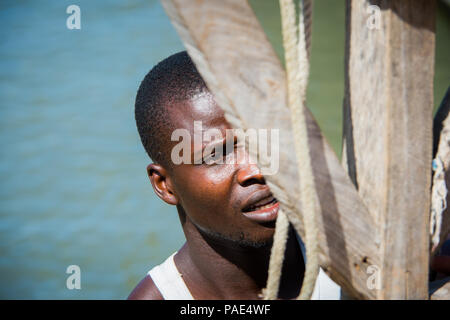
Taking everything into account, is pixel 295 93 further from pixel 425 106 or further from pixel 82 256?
pixel 82 256

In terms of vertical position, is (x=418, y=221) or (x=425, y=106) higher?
(x=425, y=106)

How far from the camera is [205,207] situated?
1.34 m

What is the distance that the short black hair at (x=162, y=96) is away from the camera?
1383 millimetres

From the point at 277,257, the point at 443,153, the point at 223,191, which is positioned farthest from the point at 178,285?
the point at 443,153

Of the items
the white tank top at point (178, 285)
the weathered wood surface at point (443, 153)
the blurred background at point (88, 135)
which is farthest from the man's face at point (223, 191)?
the blurred background at point (88, 135)

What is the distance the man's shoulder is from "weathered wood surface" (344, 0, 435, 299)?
2.61ft

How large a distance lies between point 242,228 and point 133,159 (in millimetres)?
3775

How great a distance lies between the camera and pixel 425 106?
92cm

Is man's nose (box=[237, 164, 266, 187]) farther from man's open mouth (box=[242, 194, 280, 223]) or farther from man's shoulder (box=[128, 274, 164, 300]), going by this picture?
man's shoulder (box=[128, 274, 164, 300])

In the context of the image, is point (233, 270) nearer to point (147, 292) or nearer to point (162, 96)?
point (147, 292)

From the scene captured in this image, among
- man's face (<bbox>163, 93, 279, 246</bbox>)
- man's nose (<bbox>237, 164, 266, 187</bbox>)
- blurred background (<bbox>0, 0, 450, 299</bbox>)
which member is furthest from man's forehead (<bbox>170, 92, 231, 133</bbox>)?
blurred background (<bbox>0, 0, 450, 299</bbox>)

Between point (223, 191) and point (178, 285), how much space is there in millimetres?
411

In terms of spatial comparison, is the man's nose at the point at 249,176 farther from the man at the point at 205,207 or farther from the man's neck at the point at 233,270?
the man's neck at the point at 233,270
